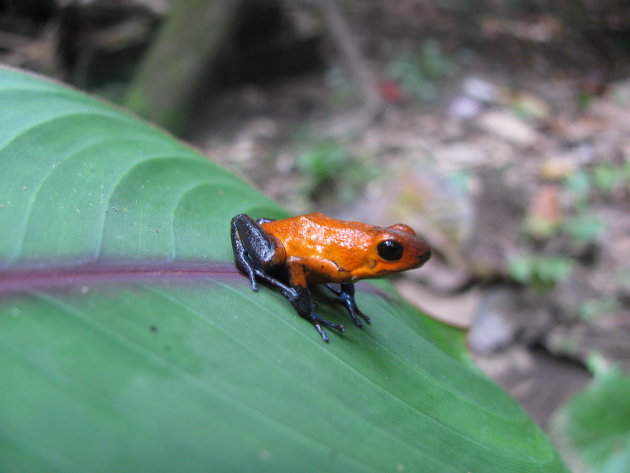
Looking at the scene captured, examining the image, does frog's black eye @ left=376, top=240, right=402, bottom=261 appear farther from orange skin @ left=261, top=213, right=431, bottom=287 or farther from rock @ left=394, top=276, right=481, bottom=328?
rock @ left=394, top=276, right=481, bottom=328

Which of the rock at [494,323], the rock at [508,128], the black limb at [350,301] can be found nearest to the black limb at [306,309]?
the black limb at [350,301]

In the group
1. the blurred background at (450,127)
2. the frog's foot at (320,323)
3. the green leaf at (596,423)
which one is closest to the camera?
the frog's foot at (320,323)

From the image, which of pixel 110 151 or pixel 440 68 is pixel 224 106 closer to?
pixel 440 68

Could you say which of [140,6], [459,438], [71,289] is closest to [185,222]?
[71,289]

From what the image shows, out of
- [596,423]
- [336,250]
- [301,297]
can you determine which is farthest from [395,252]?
[596,423]

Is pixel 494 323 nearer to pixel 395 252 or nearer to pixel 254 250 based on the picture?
pixel 395 252

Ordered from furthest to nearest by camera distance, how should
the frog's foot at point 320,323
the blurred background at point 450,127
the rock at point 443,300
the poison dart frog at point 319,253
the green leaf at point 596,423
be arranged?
the blurred background at point 450,127 < the rock at point 443,300 < the green leaf at point 596,423 < the poison dart frog at point 319,253 < the frog's foot at point 320,323

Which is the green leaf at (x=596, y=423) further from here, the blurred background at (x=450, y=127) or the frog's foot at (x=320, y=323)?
the frog's foot at (x=320, y=323)
